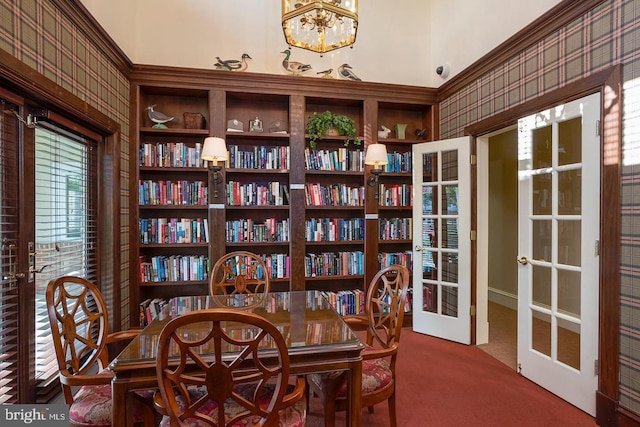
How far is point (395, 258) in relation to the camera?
361 cm

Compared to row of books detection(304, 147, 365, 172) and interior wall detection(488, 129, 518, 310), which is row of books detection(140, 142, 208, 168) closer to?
row of books detection(304, 147, 365, 172)

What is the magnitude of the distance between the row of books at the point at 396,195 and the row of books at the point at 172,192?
1.95 m

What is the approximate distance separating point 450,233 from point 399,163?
974 mm

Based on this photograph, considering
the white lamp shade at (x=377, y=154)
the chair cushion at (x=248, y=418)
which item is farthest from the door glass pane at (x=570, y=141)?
the chair cushion at (x=248, y=418)

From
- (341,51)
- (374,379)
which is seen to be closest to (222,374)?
(374,379)

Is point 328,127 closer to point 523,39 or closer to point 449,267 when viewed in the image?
point 523,39

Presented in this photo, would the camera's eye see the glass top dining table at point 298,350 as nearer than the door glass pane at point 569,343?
Yes

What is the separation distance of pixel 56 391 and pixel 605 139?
384 centimetres

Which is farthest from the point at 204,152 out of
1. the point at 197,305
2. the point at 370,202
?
the point at 370,202

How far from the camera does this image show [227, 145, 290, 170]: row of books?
10.8 ft

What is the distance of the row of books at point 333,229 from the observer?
3404 millimetres

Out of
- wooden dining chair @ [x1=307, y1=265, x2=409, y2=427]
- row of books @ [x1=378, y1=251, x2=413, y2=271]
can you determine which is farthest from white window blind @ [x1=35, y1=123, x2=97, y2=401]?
row of books @ [x1=378, y1=251, x2=413, y2=271]

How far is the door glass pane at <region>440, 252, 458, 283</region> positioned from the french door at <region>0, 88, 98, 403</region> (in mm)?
3304

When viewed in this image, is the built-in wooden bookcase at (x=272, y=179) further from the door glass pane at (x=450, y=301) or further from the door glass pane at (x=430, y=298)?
the door glass pane at (x=450, y=301)
